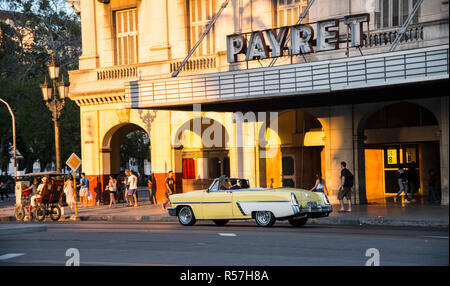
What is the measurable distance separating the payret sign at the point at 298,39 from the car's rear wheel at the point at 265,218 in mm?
7287

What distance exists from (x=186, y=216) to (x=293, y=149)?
36.9 feet

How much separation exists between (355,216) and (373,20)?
27.6 ft

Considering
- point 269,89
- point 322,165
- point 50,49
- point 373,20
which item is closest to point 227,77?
point 269,89

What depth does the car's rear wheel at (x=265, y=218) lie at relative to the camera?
771 inches

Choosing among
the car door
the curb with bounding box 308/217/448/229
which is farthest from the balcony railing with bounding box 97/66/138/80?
the curb with bounding box 308/217/448/229

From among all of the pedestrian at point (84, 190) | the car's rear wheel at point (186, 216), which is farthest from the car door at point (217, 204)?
the pedestrian at point (84, 190)

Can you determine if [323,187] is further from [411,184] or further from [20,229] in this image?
[20,229]

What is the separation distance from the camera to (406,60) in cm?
2127

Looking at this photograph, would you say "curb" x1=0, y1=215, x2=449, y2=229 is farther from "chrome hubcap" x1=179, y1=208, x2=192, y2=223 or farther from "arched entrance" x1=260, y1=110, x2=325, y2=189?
"arched entrance" x1=260, y1=110, x2=325, y2=189

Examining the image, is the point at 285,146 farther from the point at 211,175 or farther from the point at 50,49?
the point at 50,49

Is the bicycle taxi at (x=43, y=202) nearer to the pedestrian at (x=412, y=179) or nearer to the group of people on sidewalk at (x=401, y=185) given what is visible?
the group of people on sidewalk at (x=401, y=185)

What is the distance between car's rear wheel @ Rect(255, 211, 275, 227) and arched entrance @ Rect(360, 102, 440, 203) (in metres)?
9.89

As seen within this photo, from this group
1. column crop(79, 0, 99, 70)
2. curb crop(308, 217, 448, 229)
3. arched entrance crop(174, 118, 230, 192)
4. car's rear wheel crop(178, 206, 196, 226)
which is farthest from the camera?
column crop(79, 0, 99, 70)

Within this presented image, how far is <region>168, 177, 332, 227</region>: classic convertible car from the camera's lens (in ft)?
63.0
